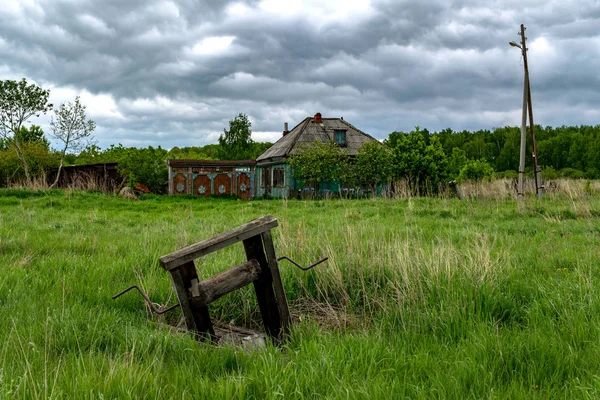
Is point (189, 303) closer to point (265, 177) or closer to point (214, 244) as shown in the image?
point (214, 244)

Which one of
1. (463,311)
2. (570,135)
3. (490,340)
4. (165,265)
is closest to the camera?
(490,340)

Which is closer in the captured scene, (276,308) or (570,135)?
(276,308)

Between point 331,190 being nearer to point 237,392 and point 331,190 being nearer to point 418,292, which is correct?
point 418,292

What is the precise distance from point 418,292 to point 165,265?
2280 millimetres

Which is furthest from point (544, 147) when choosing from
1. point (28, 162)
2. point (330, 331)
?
point (330, 331)

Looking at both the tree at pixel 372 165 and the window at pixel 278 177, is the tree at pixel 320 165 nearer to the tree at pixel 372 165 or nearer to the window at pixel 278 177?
the tree at pixel 372 165

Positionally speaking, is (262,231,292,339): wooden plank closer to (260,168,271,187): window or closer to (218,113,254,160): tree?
(260,168,271,187): window

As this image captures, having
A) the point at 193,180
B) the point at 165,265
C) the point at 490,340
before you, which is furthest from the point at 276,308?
the point at 193,180

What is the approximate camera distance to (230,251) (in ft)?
21.4

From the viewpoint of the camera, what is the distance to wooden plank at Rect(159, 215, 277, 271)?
3281 mm

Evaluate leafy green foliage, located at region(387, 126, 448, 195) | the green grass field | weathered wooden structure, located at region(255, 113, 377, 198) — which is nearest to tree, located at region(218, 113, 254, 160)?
weathered wooden structure, located at region(255, 113, 377, 198)

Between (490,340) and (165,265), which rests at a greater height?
(165,265)

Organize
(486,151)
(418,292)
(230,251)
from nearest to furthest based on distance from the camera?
(418,292) < (230,251) < (486,151)

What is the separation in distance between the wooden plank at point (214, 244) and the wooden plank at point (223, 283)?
242 mm
